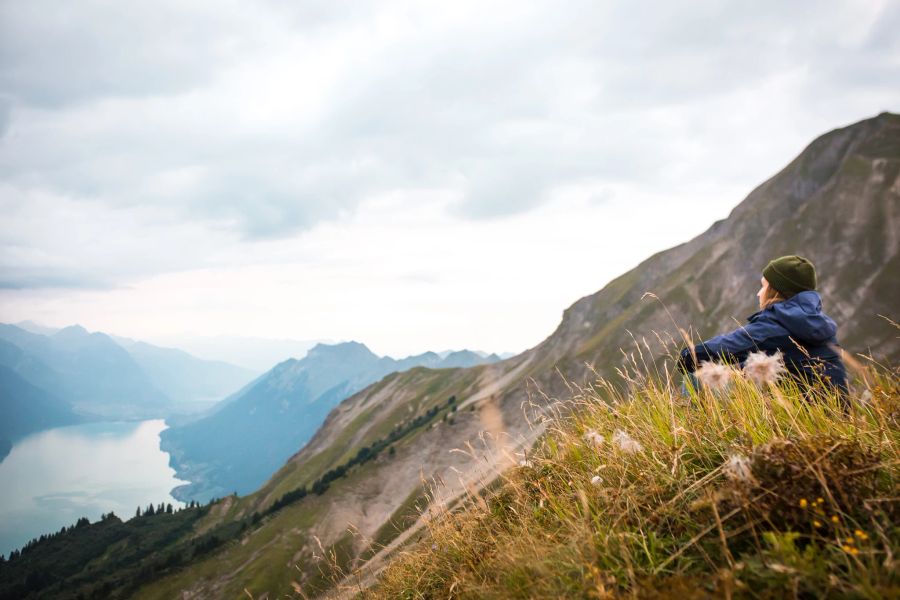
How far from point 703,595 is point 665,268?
7659 inches

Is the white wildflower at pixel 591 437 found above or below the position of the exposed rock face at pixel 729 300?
above

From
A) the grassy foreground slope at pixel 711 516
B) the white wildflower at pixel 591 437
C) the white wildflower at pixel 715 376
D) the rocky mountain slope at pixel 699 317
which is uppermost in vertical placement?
the white wildflower at pixel 715 376

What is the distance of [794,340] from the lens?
5168 mm

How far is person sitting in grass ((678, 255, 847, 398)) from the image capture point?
17.3ft

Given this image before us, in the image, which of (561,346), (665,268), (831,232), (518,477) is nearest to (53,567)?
(561,346)

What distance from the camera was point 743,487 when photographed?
9.13 feet

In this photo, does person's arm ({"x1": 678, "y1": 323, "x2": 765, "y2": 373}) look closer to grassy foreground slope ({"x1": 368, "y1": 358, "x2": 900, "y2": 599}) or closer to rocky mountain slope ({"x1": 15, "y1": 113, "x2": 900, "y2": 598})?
grassy foreground slope ({"x1": 368, "y1": 358, "x2": 900, "y2": 599})

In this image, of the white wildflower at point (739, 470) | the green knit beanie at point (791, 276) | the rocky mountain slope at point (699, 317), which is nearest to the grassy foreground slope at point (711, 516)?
the white wildflower at point (739, 470)

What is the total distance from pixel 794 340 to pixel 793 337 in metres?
0.27

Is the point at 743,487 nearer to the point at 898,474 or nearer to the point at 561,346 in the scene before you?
the point at 898,474

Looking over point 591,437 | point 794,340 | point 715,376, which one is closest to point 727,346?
point 794,340

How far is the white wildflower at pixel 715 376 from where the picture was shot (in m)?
4.43

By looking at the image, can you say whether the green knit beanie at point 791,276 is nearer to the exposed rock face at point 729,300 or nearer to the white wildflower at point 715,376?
the white wildflower at point 715,376

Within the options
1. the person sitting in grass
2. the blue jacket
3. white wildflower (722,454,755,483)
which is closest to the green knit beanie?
the person sitting in grass
